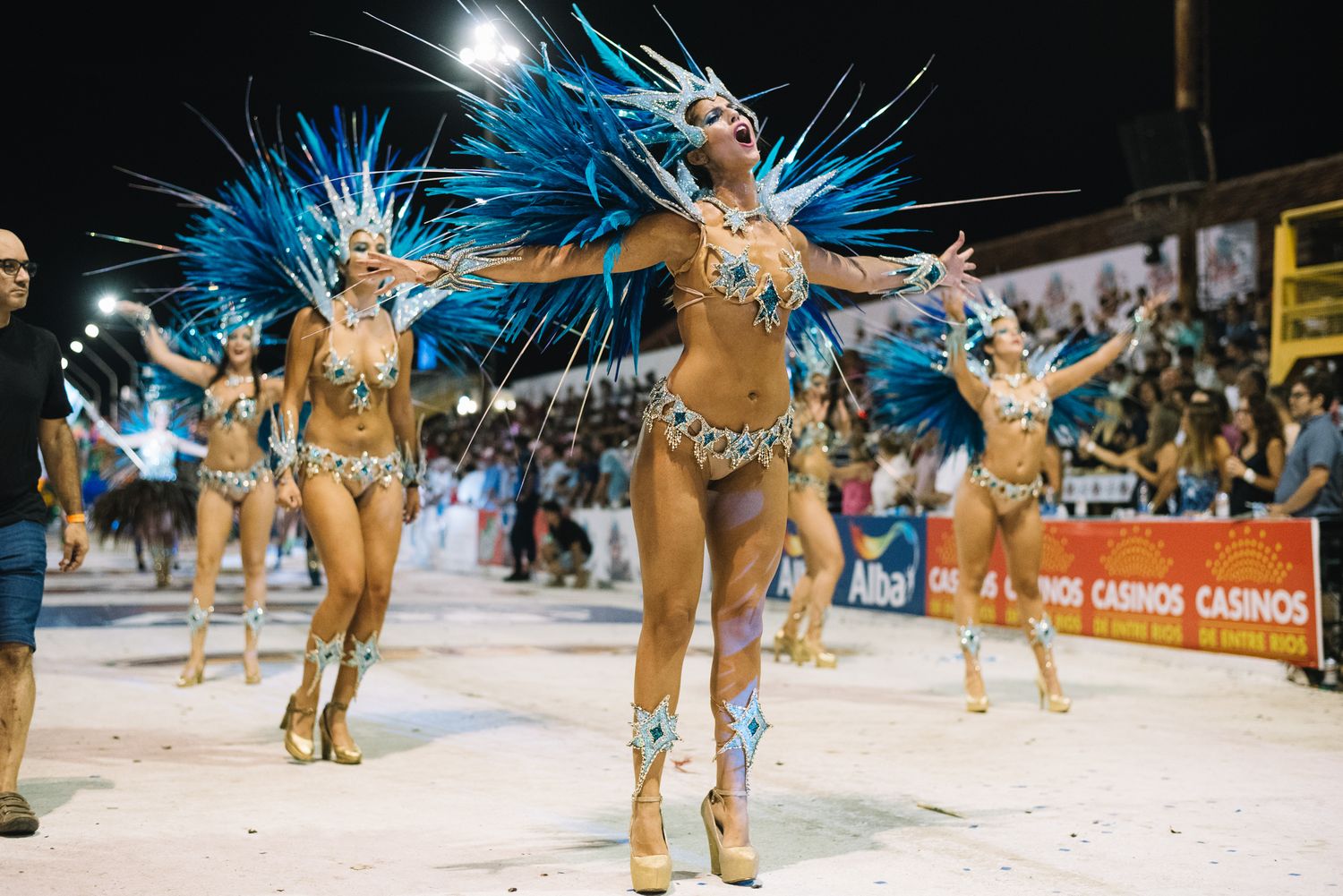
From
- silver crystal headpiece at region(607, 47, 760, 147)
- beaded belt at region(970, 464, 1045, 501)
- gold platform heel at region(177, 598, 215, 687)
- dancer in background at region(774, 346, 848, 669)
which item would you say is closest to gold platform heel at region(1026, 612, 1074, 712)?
beaded belt at region(970, 464, 1045, 501)

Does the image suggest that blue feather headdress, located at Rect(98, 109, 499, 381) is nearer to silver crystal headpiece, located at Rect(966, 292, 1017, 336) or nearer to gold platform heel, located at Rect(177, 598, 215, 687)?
gold platform heel, located at Rect(177, 598, 215, 687)

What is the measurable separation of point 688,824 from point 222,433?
17.5 feet

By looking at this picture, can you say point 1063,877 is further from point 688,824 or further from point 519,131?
point 519,131

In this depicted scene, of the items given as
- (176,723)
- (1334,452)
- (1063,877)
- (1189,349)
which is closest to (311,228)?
(176,723)

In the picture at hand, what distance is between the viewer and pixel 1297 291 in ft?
40.7

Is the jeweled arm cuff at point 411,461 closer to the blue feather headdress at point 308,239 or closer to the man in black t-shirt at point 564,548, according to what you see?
the blue feather headdress at point 308,239

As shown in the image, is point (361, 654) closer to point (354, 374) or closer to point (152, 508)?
point (354, 374)

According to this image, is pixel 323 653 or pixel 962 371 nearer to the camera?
pixel 323 653

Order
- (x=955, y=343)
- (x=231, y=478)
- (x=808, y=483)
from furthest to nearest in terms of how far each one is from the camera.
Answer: (x=808, y=483)
(x=231, y=478)
(x=955, y=343)

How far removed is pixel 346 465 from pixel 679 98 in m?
2.54

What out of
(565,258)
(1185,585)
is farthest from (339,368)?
(1185,585)

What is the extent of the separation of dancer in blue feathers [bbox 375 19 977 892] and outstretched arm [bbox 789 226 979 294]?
0.09ft

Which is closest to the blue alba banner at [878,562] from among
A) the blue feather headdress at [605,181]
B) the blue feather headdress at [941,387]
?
the blue feather headdress at [941,387]

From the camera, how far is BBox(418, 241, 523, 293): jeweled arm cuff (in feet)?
13.4
